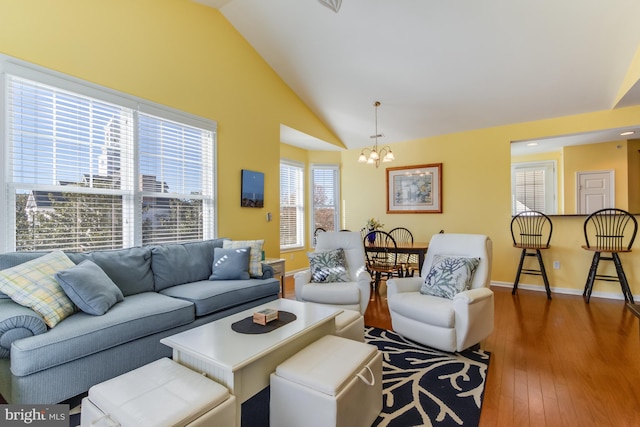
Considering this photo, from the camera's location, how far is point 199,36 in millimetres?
3369

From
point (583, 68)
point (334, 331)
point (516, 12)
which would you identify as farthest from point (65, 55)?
point (583, 68)

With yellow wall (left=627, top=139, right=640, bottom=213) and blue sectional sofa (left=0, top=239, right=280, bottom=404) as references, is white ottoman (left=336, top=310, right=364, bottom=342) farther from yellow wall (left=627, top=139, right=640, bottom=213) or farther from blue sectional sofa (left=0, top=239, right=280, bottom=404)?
yellow wall (left=627, top=139, right=640, bottom=213)

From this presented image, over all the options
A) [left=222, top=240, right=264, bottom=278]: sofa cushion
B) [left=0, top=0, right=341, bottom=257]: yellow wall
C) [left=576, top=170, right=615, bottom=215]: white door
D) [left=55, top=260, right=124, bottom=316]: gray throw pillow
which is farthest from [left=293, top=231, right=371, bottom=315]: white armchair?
[left=576, top=170, right=615, bottom=215]: white door

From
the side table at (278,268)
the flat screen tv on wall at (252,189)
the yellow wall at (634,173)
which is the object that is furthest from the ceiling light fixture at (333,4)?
the yellow wall at (634,173)

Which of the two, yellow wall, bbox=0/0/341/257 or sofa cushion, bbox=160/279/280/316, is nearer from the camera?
yellow wall, bbox=0/0/341/257

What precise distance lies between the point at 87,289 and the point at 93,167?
1192mm

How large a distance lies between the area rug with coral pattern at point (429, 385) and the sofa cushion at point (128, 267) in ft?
6.75

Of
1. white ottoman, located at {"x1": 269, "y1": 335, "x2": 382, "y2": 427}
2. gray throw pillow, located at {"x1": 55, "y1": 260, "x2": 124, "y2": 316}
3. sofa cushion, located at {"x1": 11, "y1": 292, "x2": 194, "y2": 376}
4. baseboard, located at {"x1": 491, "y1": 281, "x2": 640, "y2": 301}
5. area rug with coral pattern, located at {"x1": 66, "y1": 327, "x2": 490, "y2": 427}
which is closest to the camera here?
white ottoman, located at {"x1": 269, "y1": 335, "x2": 382, "y2": 427}

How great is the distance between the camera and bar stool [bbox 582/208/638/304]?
3.72m

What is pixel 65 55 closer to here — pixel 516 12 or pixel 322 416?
pixel 322 416

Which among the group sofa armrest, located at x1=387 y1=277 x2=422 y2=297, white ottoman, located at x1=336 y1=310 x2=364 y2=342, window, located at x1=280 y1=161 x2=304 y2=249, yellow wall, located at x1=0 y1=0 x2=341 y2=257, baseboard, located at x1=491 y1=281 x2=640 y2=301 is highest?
yellow wall, located at x1=0 y1=0 x2=341 y2=257

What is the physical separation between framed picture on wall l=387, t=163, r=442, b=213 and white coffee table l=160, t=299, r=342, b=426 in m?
3.92

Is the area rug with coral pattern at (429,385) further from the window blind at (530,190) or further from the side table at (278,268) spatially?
the window blind at (530,190)

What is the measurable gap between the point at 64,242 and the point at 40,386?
1246 mm
